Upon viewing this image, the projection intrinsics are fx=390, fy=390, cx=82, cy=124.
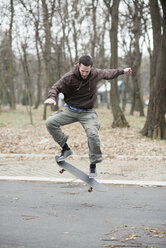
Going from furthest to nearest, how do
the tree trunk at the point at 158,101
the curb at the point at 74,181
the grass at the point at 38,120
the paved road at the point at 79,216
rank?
the grass at the point at 38,120, the tree trunk at the point at 158,101, the curb at the point at 74,181, the paved road at the point at 79,216

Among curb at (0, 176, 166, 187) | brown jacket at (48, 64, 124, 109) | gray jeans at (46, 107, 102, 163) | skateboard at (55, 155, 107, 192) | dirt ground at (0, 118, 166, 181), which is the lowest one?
dirt ground at (0, 118, 166, 181)

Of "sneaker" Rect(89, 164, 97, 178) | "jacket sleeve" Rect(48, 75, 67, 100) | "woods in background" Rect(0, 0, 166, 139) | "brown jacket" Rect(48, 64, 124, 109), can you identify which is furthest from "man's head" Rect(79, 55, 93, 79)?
"woods in background" Rect(0, 0, 166, 139)

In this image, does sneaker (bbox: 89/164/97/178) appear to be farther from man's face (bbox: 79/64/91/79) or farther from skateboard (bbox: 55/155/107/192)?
man's face (bbox: 79/64/91/79)

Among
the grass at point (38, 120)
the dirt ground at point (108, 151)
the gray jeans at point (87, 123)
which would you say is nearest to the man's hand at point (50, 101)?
the gray jeans at point (87, 123)

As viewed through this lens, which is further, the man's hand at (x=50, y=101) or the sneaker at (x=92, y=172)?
the sneaker at (x=92, y=172)

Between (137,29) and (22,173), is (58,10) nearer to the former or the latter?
(137,29)

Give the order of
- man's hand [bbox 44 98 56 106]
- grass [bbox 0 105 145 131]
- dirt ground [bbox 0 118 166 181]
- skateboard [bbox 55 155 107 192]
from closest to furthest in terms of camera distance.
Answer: man's hand [bbox 44 98 56 106] → skateboard [bbox 55 155 107 192] → dirt ground [bbox 0 118 166 181] → grass [bbox 0 105 145 131]

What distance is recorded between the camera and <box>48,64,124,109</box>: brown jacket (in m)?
6.60

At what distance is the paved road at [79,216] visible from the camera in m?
4.65

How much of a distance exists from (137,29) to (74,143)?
526 inches

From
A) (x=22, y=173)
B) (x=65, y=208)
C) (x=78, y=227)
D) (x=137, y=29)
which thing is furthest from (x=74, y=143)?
(x=137, y=29)

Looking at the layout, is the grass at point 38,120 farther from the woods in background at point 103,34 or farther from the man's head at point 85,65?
the man's head at point 85,65

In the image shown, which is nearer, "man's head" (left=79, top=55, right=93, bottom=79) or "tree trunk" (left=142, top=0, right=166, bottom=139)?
"man's head" (left=79, top=55, right=93, bottom=79)

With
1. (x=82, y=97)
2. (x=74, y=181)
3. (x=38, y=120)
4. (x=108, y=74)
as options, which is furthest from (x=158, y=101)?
(x=38, y=120)
